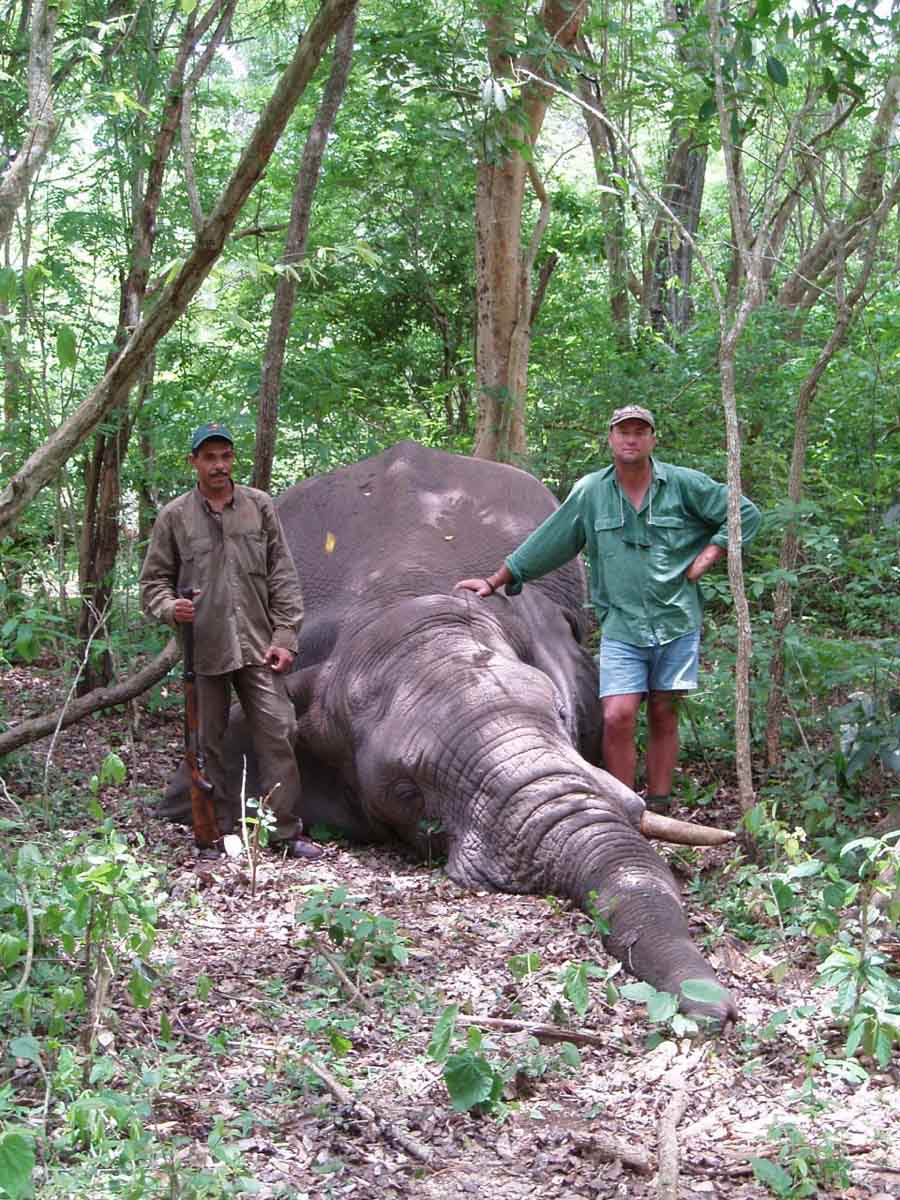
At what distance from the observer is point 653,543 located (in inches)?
272

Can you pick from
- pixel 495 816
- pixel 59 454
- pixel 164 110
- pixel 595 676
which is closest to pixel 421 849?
pixel 495 816

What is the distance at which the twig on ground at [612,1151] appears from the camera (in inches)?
142

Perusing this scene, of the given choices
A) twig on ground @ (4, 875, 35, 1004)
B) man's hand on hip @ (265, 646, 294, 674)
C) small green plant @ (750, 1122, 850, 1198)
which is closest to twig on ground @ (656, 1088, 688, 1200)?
small green plant @ (750, 1122, 850, 1198)

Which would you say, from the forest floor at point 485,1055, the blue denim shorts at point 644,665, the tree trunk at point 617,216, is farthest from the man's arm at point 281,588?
the tree trunk at point 617,216

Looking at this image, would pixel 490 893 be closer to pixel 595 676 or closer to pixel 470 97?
pixel 595 676

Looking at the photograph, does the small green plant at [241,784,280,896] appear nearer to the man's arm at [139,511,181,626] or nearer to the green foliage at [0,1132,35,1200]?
the man's arm at [139,511,181,626]

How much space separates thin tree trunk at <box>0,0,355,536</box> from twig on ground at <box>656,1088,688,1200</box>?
2270 mm

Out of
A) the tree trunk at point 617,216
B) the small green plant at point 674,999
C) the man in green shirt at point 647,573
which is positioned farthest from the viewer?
the tree trunk at point 617,216

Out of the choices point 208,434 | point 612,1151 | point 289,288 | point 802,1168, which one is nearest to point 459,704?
point 208,434

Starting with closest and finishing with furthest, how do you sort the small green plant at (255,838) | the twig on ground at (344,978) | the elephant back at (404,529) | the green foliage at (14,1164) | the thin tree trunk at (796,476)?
1. the green foliage at (14,1164)
2. the twig on ground at (344,978)
3. the small green plant at (255,838)
4. the thin tree trunk at (796,476)
5. the elephant back at (404,529)

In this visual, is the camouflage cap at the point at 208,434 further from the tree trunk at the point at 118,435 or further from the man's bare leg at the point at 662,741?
the man's bare leg at the point at 662,741

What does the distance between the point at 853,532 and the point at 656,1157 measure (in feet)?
26.3

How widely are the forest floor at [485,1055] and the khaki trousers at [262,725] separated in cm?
122

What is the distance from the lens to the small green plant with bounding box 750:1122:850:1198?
3385 millimetres
